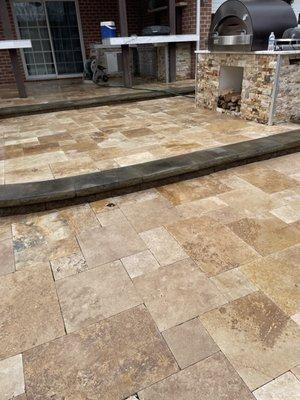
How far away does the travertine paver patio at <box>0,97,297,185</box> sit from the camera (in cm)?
399

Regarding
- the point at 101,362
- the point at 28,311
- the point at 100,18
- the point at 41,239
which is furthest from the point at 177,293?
the point at 100,18

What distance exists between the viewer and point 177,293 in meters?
2.08

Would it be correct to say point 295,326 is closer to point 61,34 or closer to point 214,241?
point 214,241

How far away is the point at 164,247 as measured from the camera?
2.53 meters

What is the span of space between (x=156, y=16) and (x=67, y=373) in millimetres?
10977

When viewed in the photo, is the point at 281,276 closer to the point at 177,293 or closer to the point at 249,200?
the point at 177,293

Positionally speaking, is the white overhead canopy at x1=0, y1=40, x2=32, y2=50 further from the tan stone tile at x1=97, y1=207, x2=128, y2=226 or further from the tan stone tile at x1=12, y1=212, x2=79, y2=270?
the tan stone tile at x1=97, y1=207, x2=128, y2=226

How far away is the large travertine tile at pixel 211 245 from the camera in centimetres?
233

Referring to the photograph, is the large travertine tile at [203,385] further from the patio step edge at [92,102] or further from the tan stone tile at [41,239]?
the patio step edge at [92,102]

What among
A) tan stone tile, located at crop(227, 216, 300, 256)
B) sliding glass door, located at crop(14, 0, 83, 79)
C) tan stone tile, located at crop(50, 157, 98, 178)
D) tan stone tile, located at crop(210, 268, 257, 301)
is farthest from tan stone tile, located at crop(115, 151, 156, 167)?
sliding glass door, located at crop(14, 0, 83, 79)

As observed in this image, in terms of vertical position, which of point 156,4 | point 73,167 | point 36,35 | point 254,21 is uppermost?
point 156,4

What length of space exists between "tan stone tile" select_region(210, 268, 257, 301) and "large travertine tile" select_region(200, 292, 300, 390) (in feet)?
0.16

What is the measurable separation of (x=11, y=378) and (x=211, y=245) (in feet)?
5.33

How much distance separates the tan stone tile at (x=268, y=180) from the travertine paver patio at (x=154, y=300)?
190 mm
